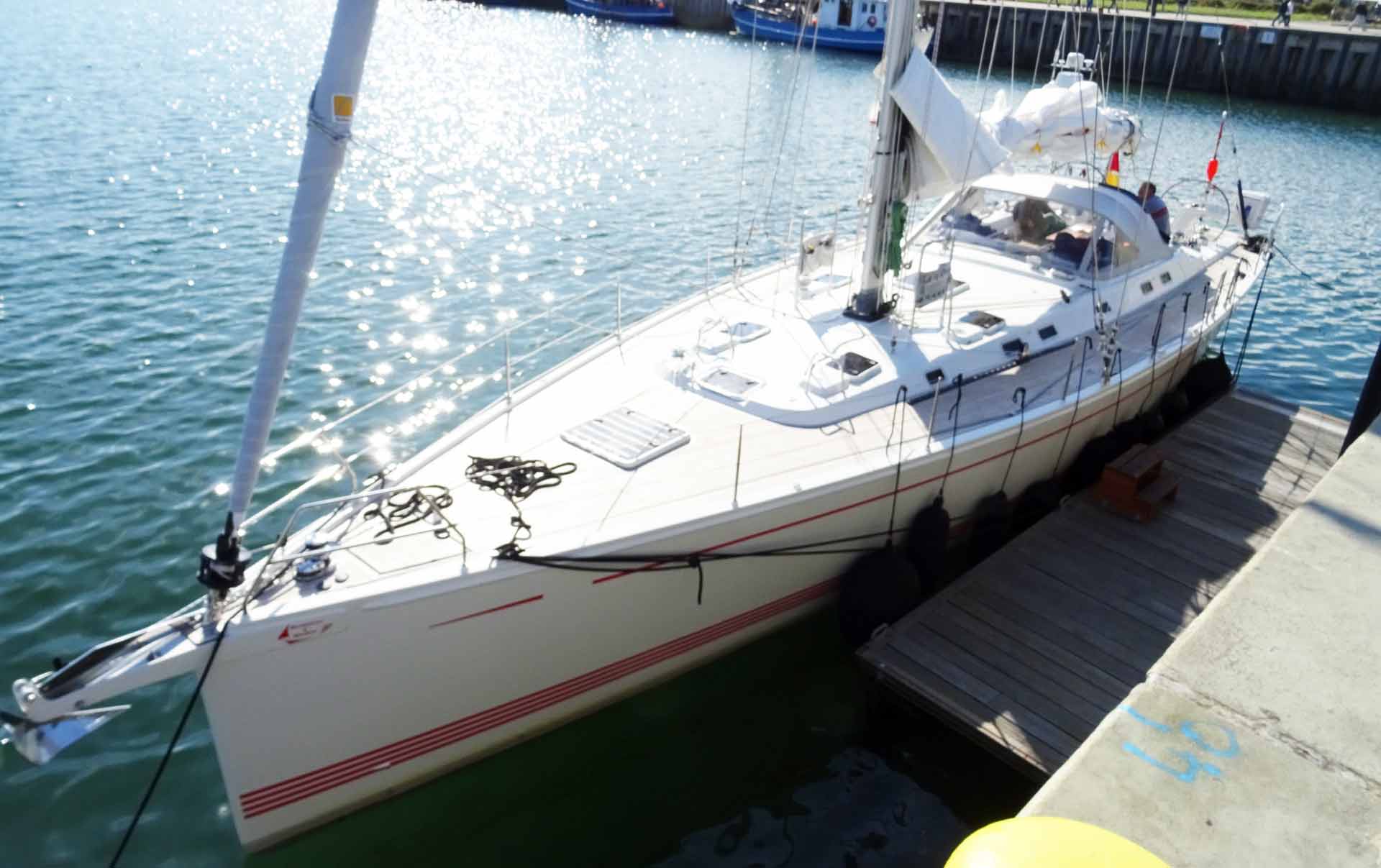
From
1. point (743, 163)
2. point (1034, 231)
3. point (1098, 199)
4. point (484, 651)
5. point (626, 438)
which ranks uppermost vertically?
point (1098, 199)

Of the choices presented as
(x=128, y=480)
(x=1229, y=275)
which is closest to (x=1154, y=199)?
(x=1229, y=275)

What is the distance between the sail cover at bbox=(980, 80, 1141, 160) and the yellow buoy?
31.2ft

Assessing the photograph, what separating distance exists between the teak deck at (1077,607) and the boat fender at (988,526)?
0.66ft

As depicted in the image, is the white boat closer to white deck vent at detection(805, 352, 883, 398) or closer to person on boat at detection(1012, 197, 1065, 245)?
white deck vent at detection(805, 352, 883, 398)

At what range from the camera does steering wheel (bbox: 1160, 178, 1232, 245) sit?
13.2 metres

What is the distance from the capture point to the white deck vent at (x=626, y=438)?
23.8ft

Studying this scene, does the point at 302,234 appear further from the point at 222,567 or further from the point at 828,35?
the point at 828,35

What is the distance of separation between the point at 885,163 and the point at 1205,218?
331 inches

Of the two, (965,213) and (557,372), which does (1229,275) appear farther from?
(557,372)

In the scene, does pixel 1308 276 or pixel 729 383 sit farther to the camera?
pixel 1308 276

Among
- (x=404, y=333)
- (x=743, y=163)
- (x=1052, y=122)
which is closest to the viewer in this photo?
(x=1052, y=122)

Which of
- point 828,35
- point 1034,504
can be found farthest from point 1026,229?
point 828,35

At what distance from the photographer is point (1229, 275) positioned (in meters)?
12.5

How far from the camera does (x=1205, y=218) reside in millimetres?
14641
